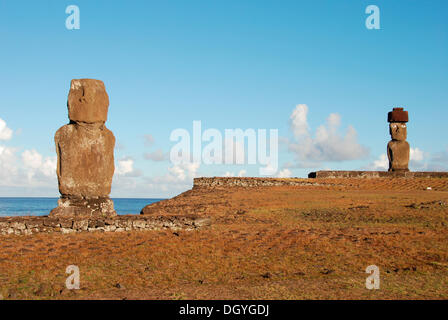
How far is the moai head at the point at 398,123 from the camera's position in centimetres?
3328

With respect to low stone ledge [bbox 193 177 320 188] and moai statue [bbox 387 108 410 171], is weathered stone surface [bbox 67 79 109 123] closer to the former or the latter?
low stone ledge [bbox 193 177 320 188]

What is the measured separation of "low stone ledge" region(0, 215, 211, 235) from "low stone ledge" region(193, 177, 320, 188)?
17.2 meters

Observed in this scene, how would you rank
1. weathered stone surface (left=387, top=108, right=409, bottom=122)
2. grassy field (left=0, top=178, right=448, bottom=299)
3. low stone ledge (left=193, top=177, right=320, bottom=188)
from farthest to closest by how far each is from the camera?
weathered stone surface (left=387, top=108, right=409, bottom=122) < low stone ledge (left=193, top=177, right=320, bottom=188) < grassy field (left=0, top=178, right=448, bottom=299)

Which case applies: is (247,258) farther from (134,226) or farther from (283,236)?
(134,226)

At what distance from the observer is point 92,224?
14.3 m

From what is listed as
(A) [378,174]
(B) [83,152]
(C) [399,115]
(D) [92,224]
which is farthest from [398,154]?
(D) [92,224]

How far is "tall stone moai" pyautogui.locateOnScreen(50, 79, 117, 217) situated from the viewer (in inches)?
581

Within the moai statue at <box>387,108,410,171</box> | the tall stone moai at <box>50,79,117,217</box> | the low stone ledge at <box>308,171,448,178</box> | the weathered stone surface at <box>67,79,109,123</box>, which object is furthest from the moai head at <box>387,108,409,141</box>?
the weathered stone surface at <box>67,79,109,123</box>

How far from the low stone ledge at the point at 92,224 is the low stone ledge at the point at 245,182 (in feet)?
56.3

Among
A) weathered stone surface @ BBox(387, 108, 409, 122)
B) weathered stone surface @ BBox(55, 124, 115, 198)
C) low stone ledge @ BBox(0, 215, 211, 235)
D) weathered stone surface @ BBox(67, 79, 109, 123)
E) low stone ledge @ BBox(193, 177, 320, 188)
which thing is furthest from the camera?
weathered stone surface @ BBox(387, 108, 409, 122)

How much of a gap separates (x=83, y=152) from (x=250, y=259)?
23.5ft

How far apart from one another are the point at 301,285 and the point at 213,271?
2103 mm

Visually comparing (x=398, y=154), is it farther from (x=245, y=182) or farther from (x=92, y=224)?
(x=92, y=224)

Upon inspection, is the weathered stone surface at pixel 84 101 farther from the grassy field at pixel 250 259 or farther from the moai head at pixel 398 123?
the moai head at pixel 398 123
